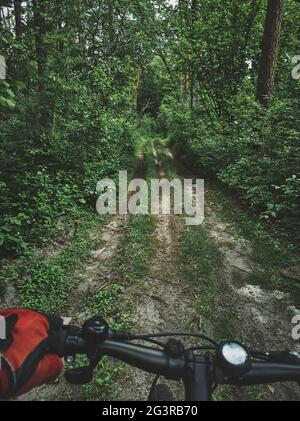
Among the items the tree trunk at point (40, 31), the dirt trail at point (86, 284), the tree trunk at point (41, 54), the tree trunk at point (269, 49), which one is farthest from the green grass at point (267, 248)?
the tree trunk at point (40, 31)

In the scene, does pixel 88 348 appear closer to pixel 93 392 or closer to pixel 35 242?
pixel 93 392

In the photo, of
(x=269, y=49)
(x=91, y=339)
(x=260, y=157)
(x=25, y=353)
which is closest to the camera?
(x=25, y=353)

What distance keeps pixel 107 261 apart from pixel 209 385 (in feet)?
17.7

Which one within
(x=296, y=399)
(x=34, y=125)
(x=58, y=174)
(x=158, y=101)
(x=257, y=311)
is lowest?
(x=296, y=399)

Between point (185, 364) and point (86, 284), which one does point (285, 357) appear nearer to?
point (185, 364)

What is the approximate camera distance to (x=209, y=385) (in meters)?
1.79

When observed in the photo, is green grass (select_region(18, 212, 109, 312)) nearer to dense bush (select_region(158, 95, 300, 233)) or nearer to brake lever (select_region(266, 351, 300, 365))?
brake lever (select_region(266, 351, 300, 365))

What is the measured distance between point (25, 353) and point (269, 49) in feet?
44.8

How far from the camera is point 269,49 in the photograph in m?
12.2

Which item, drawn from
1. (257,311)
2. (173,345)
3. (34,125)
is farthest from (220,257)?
(34,125)

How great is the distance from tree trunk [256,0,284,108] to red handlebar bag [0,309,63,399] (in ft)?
40.9

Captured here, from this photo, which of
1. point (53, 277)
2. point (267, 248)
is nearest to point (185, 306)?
point (53, 277)

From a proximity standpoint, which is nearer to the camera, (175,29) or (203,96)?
(203,96)

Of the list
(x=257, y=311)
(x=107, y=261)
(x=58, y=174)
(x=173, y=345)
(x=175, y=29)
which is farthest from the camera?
(x=175, y=29)
